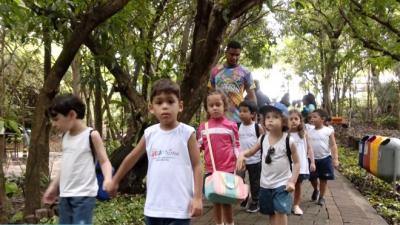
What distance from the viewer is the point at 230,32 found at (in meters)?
14.2

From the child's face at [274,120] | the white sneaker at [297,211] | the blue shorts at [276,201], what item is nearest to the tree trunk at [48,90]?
the child's face at [274,120]

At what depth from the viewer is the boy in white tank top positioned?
10.8 ft

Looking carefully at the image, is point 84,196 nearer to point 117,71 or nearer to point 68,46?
point 68,46

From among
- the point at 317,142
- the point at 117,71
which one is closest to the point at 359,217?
the point at 317,142

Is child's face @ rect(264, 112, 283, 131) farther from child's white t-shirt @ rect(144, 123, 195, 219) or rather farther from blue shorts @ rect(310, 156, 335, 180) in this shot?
blue shorts @ rect(310, 156, 335, 180)

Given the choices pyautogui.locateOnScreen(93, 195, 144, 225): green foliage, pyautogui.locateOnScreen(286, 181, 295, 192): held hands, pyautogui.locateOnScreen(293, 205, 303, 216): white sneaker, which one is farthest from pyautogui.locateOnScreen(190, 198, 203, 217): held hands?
pyautogui.locateOnScreen(293, 205, 303, 216): white sneaker

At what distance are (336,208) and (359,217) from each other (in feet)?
1.74

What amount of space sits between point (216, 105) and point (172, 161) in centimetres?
172

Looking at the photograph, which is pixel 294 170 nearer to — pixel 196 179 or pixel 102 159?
pixel 196 179

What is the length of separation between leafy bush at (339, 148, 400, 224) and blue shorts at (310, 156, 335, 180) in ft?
2.91

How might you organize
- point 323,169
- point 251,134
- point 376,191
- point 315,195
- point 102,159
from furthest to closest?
1. point 376,191
2. point 315,195
3. point 323,169
4. point 251,134
5. point 102,159

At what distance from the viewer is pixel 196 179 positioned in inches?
131

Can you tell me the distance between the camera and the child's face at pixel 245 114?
5.97 m

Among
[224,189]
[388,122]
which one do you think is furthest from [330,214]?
[388,122]
